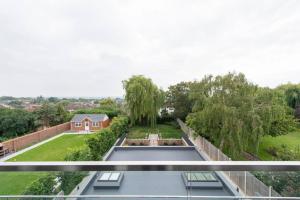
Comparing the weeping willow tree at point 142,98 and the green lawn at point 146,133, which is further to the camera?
the weeping willow tree at point 142,98

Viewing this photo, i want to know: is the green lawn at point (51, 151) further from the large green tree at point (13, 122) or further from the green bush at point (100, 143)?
the large green tree at point (13, 122)

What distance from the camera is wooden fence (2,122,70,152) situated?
14.4 meters

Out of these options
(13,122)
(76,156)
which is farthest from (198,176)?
(13,122)

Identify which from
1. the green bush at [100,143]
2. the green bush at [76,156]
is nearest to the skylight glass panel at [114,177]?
the green bush at [76,156]

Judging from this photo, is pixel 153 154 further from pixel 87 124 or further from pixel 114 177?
pixel 87 124

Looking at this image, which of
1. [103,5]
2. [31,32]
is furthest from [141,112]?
[103,5]

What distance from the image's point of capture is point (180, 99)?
23.5 metres

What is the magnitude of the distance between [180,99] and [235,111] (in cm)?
1425

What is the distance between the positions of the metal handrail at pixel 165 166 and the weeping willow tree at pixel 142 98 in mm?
18777

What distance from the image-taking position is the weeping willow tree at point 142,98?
2023 cm

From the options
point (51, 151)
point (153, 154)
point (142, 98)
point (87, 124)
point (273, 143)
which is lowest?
point (51, 151)

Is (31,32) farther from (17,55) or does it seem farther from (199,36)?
(199,36)

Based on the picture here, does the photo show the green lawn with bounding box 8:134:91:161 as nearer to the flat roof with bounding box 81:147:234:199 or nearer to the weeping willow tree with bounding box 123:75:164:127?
the weeping willow tree with bounding box 123:75:164:127

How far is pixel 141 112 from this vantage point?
2050 cm
